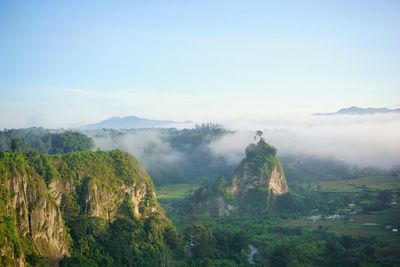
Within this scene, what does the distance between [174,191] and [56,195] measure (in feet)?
244

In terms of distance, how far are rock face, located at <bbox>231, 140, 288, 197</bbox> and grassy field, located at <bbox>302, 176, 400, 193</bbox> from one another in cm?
2105

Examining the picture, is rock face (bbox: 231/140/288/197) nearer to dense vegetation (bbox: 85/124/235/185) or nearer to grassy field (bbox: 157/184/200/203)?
grassy field (bbox: 157/184/200/203)

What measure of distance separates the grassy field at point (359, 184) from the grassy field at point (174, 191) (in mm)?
30155

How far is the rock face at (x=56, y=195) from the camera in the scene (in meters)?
44.1

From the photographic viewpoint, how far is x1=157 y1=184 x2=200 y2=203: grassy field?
4429 inches

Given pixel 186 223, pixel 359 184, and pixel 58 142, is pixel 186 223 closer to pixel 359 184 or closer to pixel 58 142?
pixel 58 142

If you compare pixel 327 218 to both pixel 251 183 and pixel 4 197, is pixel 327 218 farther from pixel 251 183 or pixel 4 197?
pixel 4 197

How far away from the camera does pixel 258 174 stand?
98812mm

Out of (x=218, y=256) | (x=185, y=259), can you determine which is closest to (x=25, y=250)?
(x=185, y=259)

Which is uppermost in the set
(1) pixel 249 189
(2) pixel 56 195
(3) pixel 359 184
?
(2) pixel 56 195

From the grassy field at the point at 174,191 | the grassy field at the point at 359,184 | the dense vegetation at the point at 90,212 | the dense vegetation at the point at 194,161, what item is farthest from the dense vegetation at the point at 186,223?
the dense vegetation at the point at 194,161

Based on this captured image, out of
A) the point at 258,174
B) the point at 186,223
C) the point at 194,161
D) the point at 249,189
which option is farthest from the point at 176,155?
the point at 186,223

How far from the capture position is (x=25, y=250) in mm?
43969

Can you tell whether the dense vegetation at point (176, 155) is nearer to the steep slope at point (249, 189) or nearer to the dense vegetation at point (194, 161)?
the dense vegetation at point (194, 161)
